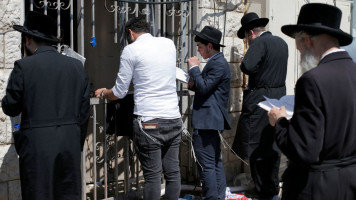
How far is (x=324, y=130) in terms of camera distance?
102 inches

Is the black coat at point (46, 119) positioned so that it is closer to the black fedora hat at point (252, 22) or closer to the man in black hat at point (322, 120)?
the man in black hat at point (322, 120)

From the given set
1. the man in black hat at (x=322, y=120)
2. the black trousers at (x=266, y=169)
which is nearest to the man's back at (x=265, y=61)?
the black trousers at (x=266, y=169)

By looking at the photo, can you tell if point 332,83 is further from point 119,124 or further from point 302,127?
point 119,124

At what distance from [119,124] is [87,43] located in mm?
1513

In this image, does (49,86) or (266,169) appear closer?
(49,86)

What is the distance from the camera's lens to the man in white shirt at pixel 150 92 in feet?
14.0

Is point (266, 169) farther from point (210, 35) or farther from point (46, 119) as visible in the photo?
point (46, 119)

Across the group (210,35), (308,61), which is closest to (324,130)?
(308,61)

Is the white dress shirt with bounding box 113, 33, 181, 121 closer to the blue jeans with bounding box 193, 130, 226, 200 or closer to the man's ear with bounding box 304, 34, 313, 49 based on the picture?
the blue jeans with bounding box 193, 130, 226, 200

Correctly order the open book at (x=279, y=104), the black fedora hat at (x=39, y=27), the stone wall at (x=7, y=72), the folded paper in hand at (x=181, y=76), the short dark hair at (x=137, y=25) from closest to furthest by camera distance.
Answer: the open book at (x=279, y=104), the black fedora hat at (x=39, y=27), the stone wall at (x=7, y=72), the short dark hair at (x=137, y=25), the folded paper in hand at (x=181, y=76)

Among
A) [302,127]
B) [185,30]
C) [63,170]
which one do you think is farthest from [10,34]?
[302,127]

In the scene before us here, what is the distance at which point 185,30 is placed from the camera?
5820 millimetres

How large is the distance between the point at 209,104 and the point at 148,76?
0.88 metres

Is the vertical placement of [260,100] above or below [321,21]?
below
